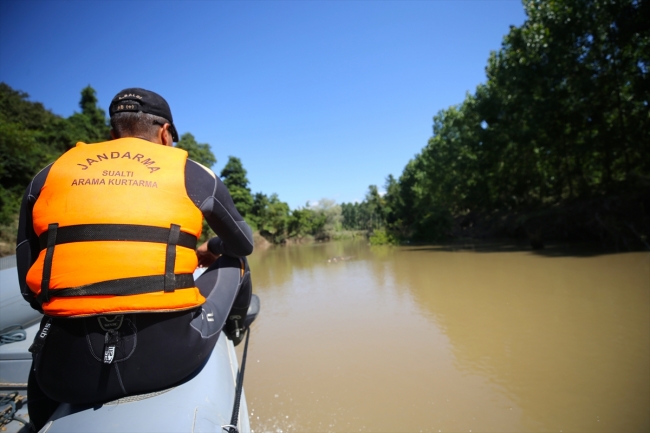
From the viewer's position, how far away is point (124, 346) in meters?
0.96

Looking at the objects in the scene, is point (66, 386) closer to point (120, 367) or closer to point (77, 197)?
point (120, 367)

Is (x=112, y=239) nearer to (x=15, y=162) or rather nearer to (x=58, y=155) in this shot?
(x=15, y=162)

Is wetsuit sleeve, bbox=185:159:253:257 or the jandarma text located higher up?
the jandarma text

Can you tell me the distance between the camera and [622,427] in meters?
1.80

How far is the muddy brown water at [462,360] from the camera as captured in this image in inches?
80.1

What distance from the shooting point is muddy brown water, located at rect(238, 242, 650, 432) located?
204 cm

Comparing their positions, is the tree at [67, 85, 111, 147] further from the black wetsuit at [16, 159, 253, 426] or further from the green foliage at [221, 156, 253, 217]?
the black wetsuit at [16, 159, 253, 426]

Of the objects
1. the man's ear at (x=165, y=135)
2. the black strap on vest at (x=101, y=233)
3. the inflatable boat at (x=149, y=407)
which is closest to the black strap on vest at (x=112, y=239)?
the black strap on vest at (x=101, y=233)

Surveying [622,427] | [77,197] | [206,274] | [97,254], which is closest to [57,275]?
[97,254]

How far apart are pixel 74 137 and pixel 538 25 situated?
26.4 metres

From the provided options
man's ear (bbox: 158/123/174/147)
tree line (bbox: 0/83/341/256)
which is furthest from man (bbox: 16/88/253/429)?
tree line (bbox: 0/83/341/256)

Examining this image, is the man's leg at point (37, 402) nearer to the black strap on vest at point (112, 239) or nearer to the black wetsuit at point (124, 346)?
the black wetsuit at point (124, 346)

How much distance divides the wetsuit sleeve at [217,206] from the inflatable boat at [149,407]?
1.68ft

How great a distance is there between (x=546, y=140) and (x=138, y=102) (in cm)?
1572
